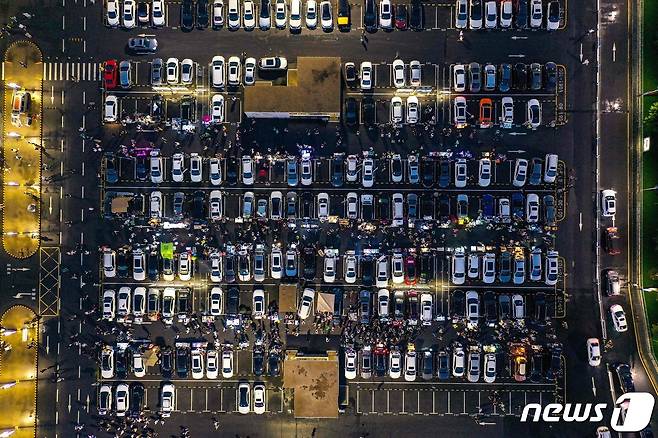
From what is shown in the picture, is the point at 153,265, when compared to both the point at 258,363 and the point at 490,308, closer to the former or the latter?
the point at 258,363

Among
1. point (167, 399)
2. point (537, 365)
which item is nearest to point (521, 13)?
point (537, 365)

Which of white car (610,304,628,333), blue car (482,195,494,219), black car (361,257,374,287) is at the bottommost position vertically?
white car (610,304,628,333)

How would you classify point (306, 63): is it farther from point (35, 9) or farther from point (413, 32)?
point (35, 9)

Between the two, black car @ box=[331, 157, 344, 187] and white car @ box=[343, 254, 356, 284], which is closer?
white car @ box=[343, 254, 356, 284]

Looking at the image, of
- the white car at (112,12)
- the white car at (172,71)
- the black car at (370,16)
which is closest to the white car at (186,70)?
the white car at (172,71)

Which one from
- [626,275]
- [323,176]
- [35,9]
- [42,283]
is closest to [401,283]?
[323,176]

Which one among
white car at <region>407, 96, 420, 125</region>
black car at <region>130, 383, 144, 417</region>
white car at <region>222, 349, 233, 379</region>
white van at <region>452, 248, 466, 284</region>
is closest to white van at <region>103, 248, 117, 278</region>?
black car at <region>130, 383, 144, 417</region>

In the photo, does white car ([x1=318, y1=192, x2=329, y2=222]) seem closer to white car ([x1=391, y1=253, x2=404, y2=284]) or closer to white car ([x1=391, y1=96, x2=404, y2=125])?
white car ([x1=391, y1=253, x2=404, y2=284])
